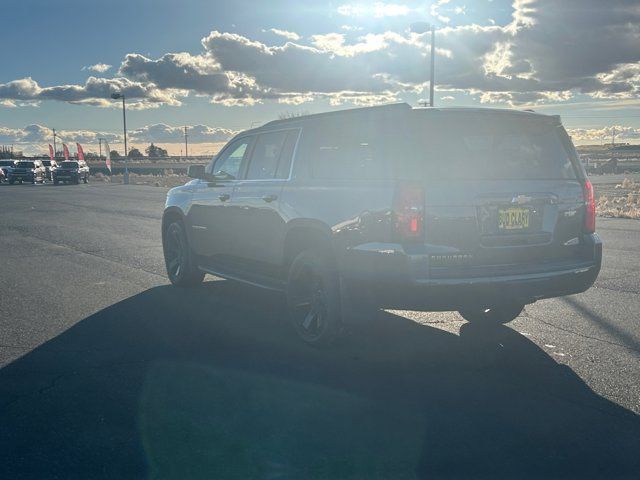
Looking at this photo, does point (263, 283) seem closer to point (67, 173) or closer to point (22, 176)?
point (67, 173)

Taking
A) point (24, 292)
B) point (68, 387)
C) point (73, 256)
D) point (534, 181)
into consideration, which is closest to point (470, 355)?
point (534, 181)

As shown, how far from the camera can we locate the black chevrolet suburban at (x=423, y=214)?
16.3 feet

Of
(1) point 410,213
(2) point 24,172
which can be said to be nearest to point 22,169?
(2) point 24,172

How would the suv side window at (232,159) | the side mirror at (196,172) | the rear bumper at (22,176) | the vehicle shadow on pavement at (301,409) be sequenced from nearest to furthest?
1. the vehicle shadow on pavement at (301,409)
2. the suv side window at (232,159)
3. the side mirror at (196,172)
4. the rear bumper at (22,176)

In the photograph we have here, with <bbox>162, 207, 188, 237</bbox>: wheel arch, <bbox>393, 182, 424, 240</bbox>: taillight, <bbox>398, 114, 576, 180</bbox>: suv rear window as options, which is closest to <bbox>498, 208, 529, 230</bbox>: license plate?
<bbox>398, 114, 576, 180</bbox>: suv rear window

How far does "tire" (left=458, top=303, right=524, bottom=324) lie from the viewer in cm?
659

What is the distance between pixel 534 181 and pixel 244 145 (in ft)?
10.8

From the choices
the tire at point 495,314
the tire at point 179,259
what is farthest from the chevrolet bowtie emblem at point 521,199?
the tire at point 179,259

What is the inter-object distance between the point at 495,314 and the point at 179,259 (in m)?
3.95

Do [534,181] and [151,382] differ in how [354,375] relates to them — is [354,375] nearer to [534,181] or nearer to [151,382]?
[151,382]

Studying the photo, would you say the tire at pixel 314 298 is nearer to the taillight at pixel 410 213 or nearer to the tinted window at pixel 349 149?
the tinted window at pixel 349 149

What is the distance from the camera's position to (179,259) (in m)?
8.72

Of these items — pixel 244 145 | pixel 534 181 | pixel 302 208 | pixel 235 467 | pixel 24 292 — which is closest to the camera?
pixel 235 467

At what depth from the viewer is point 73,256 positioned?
11.7m
